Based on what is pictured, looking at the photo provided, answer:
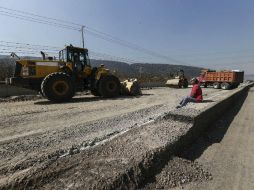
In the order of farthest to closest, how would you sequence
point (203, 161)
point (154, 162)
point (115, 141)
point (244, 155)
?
1. point (244, 155)
2. point (203, 161)
3. point (115, 141)
4. point (154, 162)

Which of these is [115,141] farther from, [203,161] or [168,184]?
[203,161]

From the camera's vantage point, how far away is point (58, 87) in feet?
45.6

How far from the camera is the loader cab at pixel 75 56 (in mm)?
15039

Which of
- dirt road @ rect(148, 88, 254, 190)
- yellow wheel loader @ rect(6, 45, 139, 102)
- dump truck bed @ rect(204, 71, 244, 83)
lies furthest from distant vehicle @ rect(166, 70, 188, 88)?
dirt road @ rect(148, 88, 254, 190)

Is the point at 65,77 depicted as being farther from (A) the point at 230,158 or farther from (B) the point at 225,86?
(B) the point at 225,86

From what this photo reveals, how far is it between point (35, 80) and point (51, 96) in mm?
1159

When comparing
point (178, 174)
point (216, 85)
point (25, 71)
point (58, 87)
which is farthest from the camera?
point (216, 85)

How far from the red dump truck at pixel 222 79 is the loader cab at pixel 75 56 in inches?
795

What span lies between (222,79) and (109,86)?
2010 cm

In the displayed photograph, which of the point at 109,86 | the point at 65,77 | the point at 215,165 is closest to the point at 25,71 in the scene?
the point at 65,77

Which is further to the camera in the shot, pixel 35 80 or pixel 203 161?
pixel 35 80

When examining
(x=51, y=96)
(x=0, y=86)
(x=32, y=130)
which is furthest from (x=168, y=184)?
(x=0, y=86)

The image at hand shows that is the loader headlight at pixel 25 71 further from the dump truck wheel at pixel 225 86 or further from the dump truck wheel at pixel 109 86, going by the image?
the dump truck wheel at pixel 225 86

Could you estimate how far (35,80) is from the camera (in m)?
14.0
